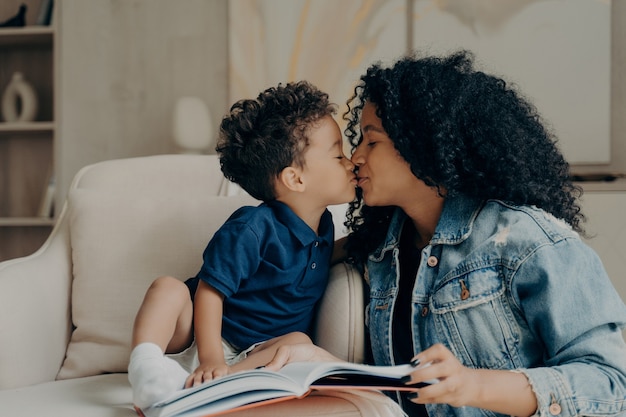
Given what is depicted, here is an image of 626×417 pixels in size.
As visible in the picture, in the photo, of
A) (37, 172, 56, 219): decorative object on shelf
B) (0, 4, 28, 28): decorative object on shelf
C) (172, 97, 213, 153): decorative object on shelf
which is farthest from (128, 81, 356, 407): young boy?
(0, 4, 28, 28): decorative object on shelf

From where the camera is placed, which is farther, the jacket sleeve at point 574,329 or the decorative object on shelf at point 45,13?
the decorative object on shelf at point 45,13

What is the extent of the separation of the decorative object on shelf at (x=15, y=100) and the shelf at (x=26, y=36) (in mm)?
172

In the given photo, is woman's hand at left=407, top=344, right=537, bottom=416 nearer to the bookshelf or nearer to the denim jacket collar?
the denim jacket collar

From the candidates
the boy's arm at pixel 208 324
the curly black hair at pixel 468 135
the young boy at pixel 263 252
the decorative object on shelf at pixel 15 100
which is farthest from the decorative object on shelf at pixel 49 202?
the curly black hair at pixel 468 135

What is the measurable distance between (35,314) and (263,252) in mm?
508

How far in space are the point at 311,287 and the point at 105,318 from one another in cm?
46

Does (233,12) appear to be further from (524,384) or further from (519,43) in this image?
(524,384)

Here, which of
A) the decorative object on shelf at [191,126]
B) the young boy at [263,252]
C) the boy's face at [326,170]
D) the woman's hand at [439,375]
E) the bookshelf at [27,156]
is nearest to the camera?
the woman's hand at [439,375]

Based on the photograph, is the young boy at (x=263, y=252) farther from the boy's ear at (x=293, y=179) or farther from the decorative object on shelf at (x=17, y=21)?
the decorative object on shelf at (x=17, y=21)

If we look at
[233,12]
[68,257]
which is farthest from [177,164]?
[233,12]

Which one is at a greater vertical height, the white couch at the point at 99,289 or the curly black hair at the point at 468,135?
the curly black hair at the point at 468,135

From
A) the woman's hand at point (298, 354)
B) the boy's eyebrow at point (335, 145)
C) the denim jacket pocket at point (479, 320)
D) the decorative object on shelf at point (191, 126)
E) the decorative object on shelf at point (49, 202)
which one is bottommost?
the woman's hand at point (298, 354)

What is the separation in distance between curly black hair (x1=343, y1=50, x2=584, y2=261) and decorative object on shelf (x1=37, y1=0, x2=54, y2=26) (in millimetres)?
2708

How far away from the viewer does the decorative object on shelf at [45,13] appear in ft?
11.4
